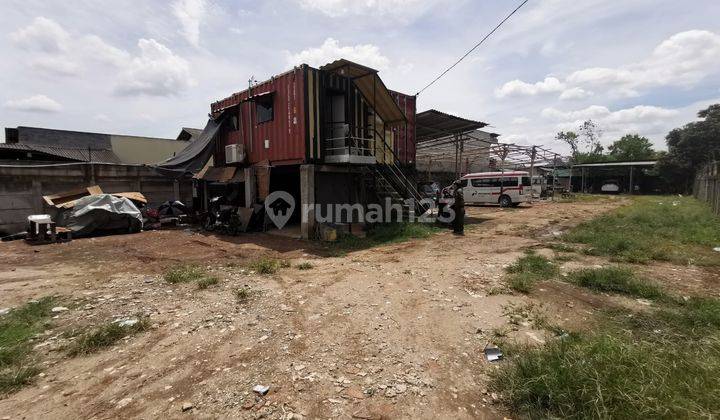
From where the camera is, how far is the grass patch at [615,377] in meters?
2.24

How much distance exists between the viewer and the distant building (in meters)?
21.4

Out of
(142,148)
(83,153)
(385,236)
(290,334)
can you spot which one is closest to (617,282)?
(290,334)

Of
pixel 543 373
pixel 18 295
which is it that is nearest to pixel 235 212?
pixel 18 295

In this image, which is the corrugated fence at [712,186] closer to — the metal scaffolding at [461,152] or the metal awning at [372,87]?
the metal scaffolding at [461,152]

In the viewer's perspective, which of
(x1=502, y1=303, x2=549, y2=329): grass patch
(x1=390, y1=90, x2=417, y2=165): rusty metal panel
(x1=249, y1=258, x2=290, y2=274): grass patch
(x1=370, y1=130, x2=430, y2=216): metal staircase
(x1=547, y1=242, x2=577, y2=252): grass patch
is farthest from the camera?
(x1=390, y1=90, x2=417, y2=165): rusty metal panel

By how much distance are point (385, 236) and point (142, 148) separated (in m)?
27.3

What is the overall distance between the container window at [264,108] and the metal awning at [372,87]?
2.36 metres

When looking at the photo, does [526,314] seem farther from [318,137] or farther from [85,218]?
[85,218]

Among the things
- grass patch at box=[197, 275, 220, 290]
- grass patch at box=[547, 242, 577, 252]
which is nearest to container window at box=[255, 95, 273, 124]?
grass patch at box=[197, 275, 220, 290]

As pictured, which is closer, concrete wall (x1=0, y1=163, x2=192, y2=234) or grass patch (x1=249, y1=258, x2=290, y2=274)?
grass patch (x1=249, y1=258, x2=290, y2=274)

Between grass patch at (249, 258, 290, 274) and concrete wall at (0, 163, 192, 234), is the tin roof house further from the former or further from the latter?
grass patch at (249, 258, 290, 274)

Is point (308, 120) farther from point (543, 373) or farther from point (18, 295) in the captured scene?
point (543, 373)

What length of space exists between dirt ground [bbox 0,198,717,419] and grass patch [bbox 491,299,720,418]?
0.31m

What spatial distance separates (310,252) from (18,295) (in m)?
5.31
